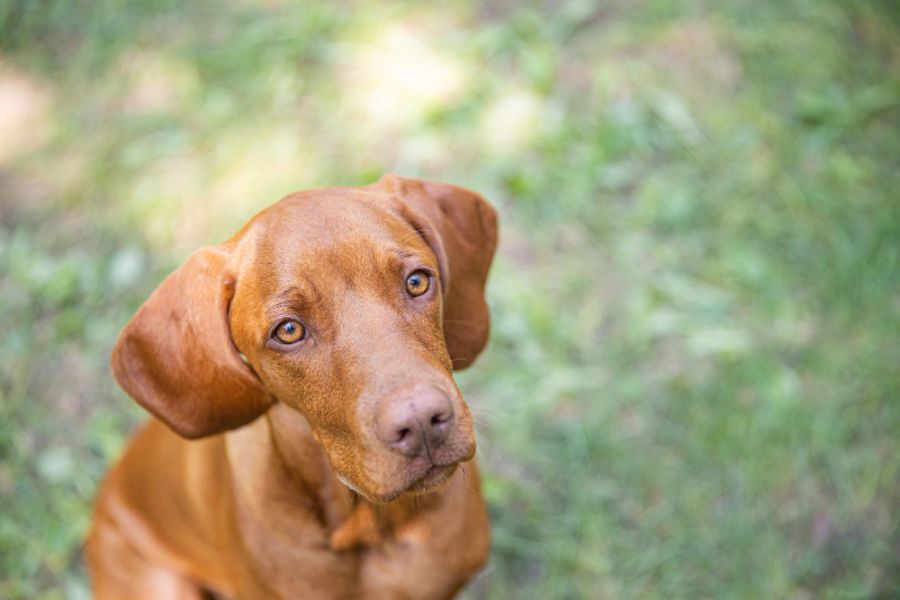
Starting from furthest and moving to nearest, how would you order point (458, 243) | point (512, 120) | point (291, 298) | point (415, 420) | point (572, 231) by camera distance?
1. point (512, 120)
2. point (572, 231)
3. point (458, 243)
4. point (291, 298)
5. point (415, 420)

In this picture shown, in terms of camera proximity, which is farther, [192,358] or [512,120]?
[512,120]

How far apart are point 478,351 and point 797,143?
3398 millimetres

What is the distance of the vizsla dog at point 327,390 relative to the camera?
260 centimetres

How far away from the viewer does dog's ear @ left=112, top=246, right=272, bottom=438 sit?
9.14 feet

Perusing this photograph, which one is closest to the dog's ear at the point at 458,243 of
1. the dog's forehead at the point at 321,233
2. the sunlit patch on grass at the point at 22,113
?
the dog's forehead at the point at 321,233

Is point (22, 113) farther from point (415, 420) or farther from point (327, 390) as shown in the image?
point (415, 420)

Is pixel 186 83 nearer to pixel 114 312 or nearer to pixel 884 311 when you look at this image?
pixel 114 312

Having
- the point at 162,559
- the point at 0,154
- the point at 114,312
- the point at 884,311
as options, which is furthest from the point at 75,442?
the point at 884,311

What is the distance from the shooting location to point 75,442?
517cm

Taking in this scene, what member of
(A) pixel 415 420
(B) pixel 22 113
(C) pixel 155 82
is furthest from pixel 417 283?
(B) pixel 22 113

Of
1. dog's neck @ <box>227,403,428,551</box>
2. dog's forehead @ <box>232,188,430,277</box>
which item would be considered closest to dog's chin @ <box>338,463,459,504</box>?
dog's neck @ <box>227,403,428,551</box>

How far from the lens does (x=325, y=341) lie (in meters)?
2.65

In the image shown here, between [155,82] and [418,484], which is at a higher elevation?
[418,484]

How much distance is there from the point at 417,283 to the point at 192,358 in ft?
2.44
